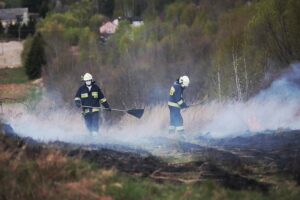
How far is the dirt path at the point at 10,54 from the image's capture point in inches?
3511

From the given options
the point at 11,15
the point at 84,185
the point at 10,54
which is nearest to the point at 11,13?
the point at 11,15

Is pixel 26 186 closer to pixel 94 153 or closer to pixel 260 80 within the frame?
pixel 94 153

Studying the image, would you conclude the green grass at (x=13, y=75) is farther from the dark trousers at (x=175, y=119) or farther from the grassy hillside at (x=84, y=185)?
the grassy hillside at (x=84, y=185)

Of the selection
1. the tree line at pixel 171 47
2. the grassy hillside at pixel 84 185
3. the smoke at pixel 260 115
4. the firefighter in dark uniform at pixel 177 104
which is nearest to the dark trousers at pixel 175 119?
the firefighter in dark uniform at pixel 177 104

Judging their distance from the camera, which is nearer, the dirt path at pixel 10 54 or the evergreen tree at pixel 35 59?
the evergreen tree at pixel 35 59

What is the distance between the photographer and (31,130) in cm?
1648

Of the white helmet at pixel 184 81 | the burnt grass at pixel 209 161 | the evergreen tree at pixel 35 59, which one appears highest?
the evergreen tree at pixel 35 59

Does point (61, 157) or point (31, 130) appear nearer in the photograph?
point (61, 157)

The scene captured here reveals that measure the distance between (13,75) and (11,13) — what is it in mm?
34775

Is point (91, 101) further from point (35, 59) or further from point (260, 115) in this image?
point (35, 59)

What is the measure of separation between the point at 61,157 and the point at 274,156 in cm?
419

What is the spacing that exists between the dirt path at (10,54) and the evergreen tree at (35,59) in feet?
24.9

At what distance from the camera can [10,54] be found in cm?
9256

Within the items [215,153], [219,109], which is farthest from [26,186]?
[219,109]
